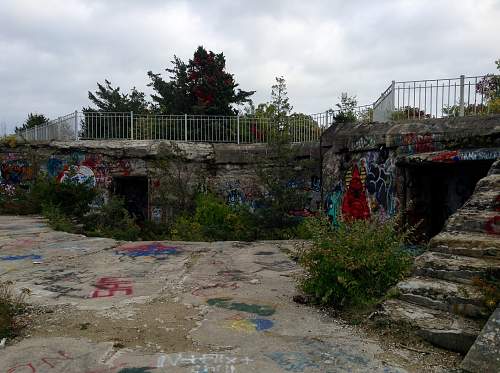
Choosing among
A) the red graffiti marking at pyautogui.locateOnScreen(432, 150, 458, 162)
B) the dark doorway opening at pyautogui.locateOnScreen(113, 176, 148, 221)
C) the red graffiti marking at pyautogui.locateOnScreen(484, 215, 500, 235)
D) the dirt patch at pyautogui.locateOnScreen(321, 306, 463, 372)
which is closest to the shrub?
the dark doorway opening at pyautogui.locateOnScreen(113, 176, 148, 221)

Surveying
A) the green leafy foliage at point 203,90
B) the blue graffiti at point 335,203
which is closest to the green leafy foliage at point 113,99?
the green leafy foliage at point 203,90

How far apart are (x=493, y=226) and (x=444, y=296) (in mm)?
1152

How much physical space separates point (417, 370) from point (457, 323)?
0.61m

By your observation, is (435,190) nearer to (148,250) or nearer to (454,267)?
(454,267)

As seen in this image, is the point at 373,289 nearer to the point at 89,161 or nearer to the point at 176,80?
the point at 89,161

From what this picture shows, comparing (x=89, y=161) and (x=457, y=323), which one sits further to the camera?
(x=89, y=161)

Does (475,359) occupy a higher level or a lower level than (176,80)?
lower

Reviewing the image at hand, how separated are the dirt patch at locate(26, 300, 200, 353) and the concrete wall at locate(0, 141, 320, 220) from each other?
804cm

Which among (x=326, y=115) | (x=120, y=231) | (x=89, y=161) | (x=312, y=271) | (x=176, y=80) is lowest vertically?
(x=120, y=231)

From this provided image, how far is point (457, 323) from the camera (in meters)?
3.08

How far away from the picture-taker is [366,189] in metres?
8.87

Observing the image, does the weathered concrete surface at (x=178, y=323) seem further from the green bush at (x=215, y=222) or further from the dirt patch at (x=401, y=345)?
the green bush at (x=215, y=222)

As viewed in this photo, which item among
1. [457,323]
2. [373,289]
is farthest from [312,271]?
[457,323]

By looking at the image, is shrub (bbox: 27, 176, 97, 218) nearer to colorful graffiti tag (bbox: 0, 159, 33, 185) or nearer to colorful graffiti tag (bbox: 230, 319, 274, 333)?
colorful graffiti tag (bbox: 0, 159, 33, 185)
